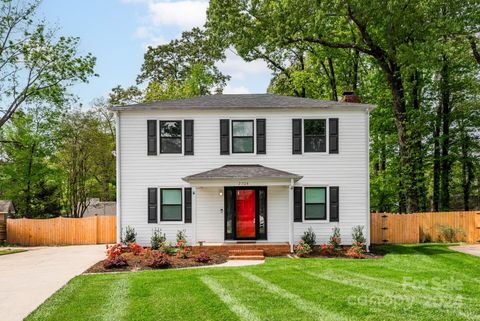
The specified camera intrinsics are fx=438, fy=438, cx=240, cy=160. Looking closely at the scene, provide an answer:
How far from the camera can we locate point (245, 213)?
17.5m

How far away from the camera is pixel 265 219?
17.4 m

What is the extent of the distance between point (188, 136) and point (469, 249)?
1213cm

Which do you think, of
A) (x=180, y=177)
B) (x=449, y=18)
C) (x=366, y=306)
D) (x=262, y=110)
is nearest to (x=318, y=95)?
(x=449, y=18)

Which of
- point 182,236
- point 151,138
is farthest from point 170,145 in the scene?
point 182,236

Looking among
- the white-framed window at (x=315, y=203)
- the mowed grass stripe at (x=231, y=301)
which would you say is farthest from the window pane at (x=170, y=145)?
the mowed grass stripe at (x=231, y=301)

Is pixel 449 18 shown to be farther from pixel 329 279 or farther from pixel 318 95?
pixel 329 279

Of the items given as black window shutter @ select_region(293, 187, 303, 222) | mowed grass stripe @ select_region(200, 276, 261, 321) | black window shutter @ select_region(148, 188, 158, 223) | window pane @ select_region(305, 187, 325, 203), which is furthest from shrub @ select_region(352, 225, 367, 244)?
mowed grass stripe @ select_region(200, 276, 261, 321)

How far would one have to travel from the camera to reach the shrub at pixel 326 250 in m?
16.4

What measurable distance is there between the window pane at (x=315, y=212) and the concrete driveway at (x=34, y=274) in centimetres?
805

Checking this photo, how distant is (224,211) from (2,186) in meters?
22.1

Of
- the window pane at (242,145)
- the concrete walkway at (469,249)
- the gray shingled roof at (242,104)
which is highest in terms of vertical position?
the gray shingled roof at (242,104)

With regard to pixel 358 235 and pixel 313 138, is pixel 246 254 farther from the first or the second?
pixel 313 138

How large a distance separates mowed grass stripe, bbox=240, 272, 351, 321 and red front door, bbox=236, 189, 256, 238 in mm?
6407

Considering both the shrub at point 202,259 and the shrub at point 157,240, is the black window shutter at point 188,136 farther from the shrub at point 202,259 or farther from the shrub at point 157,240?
the shrub at point 202,259
